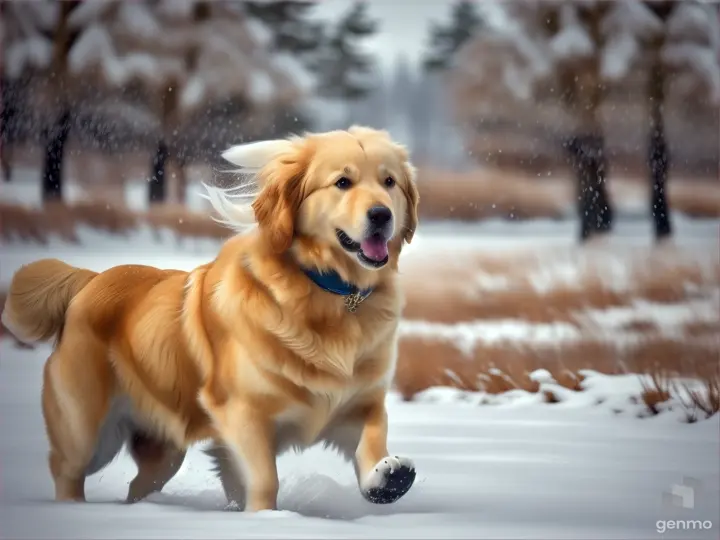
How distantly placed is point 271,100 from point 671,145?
2.04 meters

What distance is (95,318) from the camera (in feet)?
9.13

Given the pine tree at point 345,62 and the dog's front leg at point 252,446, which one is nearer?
the dog's front leg at point 252,446

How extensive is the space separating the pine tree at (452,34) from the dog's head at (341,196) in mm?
1851

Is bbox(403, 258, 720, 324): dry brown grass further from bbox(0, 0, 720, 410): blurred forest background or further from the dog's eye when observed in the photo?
the dog's eye

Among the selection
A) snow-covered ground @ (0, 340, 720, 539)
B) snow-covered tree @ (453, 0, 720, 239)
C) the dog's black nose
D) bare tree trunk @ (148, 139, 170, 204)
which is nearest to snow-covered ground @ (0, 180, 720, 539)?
snow-covered ground @ (0, 340, 720, 539)

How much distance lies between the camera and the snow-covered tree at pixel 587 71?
4.48 m

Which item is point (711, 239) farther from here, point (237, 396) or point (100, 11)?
point (100, 11)

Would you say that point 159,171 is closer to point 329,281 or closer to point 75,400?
point 75,400

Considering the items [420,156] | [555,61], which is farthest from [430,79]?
[555,61]

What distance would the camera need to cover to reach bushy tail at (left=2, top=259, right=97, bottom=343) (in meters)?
2.89

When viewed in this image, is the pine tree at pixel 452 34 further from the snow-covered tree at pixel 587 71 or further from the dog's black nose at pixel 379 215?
the dog's black nose at pixel 379 215

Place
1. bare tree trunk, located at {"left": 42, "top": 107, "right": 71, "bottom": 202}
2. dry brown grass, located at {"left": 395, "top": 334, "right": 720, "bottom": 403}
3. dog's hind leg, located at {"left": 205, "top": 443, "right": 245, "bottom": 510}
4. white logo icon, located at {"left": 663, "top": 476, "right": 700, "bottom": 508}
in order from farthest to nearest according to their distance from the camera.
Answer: dry brown grass, located at {"left": 395, "top": 334, "right": 720, "bottom": 403} < bare tree trunk, located at {"left": 42, "top": 107, "right": 71, "bottom": 202} < white logo icon, located at {"left": 663, "top": 476, "right": 700, "bottom": 508} < dog's hind leg, located at {"left": 205, "top": 443, "right": 245, "bottom": 510}
